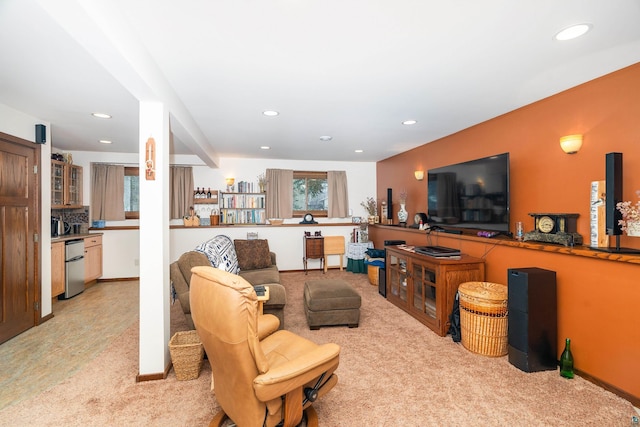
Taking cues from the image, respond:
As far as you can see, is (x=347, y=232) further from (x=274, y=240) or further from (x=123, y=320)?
(x=123, y=320)

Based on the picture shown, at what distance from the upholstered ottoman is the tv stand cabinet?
0.77 meters

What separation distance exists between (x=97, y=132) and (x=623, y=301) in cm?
573

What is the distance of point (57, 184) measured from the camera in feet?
15.5

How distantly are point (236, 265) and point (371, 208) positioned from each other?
3.38 m

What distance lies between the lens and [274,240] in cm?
607

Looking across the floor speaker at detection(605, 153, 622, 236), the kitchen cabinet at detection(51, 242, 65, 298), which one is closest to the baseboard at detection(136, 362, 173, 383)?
the kitchen cabinet at detection(51, 242, 65, 298)

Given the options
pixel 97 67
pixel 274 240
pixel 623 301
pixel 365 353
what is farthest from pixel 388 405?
pixel 274 240

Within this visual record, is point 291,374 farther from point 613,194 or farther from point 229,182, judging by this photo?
point 229,182

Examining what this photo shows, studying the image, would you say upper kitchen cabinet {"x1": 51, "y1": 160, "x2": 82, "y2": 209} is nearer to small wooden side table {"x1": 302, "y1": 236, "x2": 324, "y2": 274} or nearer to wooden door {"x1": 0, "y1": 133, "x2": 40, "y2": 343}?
wooden door {"x1": 0, "y1": 133, "x2": 40, "y2": 343}

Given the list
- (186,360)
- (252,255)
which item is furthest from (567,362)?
(252,255)

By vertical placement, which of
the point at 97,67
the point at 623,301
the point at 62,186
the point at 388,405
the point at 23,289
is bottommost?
the point at 388,405

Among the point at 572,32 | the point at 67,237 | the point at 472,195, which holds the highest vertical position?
the point at 572,32

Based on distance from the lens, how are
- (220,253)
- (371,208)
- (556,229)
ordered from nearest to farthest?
(556,229) → (220,253) → (371,208)

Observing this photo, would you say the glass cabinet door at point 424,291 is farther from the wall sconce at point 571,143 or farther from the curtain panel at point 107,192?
the curtain panel at point 107,192
